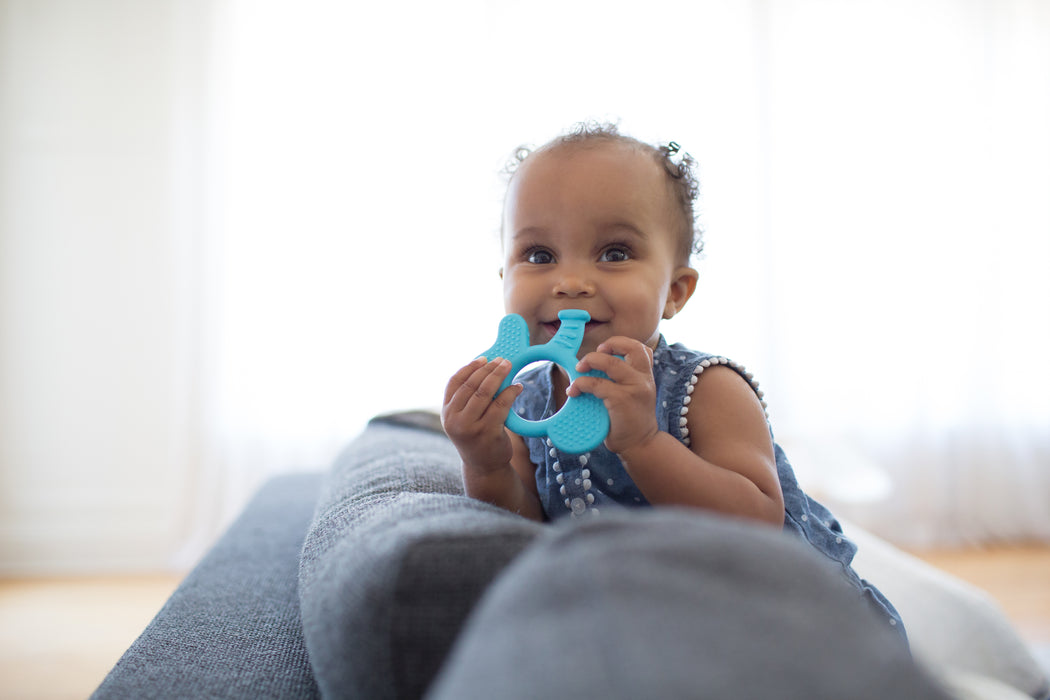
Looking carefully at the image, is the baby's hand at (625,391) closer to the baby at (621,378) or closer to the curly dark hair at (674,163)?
the baby at (621,378)

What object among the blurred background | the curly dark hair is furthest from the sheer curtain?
the curly dark hair

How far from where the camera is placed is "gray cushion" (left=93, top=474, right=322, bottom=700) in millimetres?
664

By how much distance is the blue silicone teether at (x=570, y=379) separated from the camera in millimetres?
804

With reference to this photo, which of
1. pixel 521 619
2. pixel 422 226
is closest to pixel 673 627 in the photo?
pixel 521 619

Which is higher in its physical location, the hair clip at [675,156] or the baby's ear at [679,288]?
the hair clip at [675,156]

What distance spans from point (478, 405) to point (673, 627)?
1.71ft

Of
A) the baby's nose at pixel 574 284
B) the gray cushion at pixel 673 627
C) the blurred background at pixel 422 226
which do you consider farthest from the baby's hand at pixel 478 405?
the blurred background at pixel 422 226

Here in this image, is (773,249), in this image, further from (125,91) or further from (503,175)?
(125,91)

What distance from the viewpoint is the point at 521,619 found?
0.37 metres

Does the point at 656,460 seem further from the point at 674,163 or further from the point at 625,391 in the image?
the point at 674,163

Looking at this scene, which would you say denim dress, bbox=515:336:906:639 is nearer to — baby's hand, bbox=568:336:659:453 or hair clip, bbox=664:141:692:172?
baby's hand, bbox=568:336:659:453

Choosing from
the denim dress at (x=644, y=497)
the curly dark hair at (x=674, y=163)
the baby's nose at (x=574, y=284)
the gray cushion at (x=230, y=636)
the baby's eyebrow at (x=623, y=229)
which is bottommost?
the gray cushion at (x=230, y=636)

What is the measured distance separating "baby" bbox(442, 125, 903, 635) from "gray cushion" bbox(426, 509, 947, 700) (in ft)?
1.25

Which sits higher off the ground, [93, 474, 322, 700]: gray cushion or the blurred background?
the blurred background
